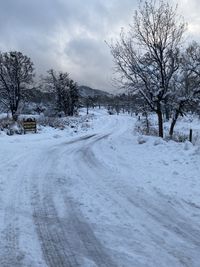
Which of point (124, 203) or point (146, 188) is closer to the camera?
point (124, 203)

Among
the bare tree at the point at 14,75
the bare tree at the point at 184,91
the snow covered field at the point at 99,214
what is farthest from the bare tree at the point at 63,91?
the snow covered field at the point at 99,214

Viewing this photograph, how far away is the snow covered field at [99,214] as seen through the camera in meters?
4.73

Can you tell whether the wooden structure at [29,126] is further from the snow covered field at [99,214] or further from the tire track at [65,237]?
the tire track at [65,237]

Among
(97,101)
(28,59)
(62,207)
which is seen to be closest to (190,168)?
(62,207)

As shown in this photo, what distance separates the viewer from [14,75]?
A: 1651 inches

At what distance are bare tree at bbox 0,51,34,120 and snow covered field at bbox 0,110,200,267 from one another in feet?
102

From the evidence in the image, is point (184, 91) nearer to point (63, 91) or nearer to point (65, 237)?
point (65, 237)

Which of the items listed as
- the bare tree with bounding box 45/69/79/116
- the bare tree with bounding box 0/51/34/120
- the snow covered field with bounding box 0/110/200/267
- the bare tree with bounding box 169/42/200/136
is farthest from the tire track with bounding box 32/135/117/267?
the bare tree with bounding box 45/69/79/116

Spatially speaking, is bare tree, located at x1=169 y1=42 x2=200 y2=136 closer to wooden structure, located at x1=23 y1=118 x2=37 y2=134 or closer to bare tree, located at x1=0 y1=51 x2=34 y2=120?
wooden structure, located at x1=23 y1=118 x2=37 y2=134

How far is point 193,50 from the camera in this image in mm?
34000

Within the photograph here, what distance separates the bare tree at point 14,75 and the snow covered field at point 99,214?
31.2 metres

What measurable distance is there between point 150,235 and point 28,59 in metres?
39.6

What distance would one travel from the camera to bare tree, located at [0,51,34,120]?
41531 mm

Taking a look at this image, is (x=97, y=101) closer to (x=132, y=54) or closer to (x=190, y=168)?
(x=132, y=54)
